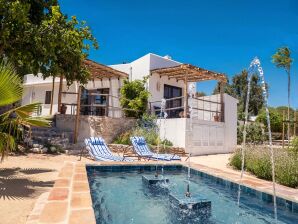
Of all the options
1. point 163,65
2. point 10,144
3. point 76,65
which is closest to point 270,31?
point 163,65

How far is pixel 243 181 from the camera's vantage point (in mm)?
6848

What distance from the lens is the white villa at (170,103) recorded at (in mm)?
16109

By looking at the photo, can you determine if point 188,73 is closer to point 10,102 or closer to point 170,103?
point 170,103

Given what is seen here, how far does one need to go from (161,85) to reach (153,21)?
4.77m

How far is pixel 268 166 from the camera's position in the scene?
28.0 ft

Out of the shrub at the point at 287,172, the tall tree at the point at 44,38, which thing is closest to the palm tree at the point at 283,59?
the shrub at the point at 287,172

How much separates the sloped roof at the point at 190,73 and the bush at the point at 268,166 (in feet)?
22.5

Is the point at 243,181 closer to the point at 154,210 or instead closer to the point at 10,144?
the point at 154,210

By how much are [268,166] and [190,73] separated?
36.6 feet

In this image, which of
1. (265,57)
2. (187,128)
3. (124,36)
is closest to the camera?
(187,128)

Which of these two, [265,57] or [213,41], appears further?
[265,57]

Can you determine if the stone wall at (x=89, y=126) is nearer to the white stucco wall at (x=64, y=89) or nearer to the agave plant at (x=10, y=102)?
the white stucco wall at (x=64, y=89)

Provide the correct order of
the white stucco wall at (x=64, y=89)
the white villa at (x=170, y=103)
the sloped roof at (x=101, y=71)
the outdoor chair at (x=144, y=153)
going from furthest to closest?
the white stucco wall at (x=64, y=89) < the sloped roof at (x=101, y=71) < the white villa at (x=170, y=103) < the outdoor chair at (x=144, y=153)

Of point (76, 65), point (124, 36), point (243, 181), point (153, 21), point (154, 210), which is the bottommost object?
point (154, 210)
